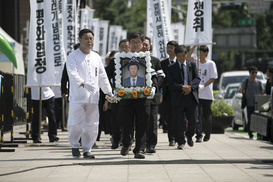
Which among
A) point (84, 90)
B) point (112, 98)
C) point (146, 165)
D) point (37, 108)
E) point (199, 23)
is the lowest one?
point (146, 165)

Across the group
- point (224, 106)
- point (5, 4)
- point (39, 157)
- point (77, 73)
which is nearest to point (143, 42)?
point (77, 73)

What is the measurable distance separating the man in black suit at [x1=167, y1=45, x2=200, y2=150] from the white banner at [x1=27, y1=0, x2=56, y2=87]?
2829 mm

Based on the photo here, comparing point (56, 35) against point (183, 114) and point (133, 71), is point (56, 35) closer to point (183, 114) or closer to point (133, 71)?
point (183, 114)

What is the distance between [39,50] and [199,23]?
4.14 m

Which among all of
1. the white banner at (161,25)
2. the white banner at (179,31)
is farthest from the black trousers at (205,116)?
the white banner at (179,31)

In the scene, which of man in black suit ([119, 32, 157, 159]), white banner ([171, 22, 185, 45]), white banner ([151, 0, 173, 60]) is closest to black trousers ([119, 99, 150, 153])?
man in black suit ([119, 32, 157, 159])

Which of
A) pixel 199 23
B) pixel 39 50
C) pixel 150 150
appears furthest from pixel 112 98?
pixel 199 23

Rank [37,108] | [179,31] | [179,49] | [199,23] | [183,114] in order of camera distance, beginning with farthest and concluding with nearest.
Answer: [179,31]
[199,23]
[37,108]
[183,114]
[179,49]

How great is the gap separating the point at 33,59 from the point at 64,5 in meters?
5.89

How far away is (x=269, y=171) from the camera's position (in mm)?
9391

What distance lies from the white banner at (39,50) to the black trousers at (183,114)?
2.96 m

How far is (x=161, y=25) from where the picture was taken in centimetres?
1927

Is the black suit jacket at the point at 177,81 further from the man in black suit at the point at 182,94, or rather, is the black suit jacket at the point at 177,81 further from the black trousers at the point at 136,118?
the black trousers at the point at 136,118

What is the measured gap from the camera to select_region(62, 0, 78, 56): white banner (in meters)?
20.2
